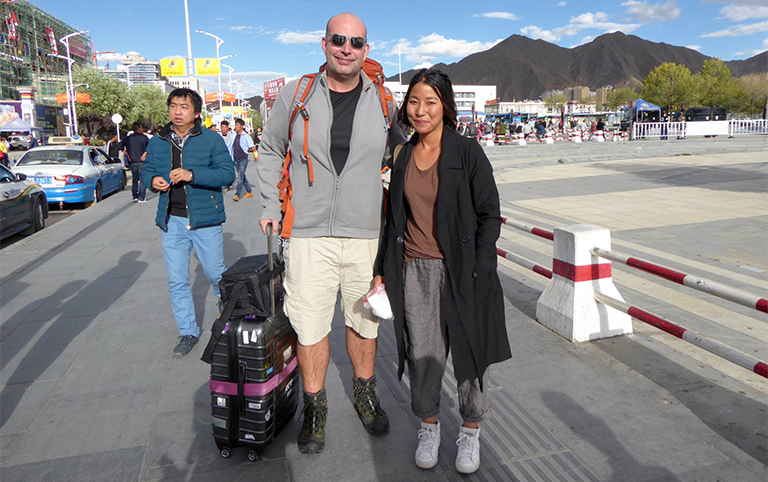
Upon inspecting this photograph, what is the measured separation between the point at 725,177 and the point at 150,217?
1479 cm

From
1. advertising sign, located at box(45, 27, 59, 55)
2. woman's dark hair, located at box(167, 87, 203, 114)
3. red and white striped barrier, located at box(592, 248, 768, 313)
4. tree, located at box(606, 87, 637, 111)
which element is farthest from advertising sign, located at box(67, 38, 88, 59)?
red and white striped barrier, located at box(592, 248, 768, 313)

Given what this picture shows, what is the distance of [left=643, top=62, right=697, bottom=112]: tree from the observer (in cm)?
6588

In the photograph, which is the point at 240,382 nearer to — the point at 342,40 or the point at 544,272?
the point at 342,40

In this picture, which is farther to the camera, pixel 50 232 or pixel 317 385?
pixel 50 232

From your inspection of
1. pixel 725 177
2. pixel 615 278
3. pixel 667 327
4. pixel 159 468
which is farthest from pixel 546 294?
pixel 725 177

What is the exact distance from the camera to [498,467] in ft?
8.59

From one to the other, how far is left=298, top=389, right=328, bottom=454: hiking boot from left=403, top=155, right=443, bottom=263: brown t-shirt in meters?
0.94

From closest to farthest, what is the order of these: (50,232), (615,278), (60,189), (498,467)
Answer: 1. (498,467)
2. (615,278)
3. (50,232)
4. (60,189)

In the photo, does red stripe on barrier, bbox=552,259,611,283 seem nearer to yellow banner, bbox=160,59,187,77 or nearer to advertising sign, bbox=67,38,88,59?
yellow banner, bbox=160,59,187,77

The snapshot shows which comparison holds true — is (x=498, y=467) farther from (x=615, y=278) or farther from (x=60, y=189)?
(x=60, y=189)

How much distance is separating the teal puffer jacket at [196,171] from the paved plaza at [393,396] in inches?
41.1

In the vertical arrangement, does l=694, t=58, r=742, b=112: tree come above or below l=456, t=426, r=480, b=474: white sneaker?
above

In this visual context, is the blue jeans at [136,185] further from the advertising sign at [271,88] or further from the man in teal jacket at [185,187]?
the advertising sign at [271,88]

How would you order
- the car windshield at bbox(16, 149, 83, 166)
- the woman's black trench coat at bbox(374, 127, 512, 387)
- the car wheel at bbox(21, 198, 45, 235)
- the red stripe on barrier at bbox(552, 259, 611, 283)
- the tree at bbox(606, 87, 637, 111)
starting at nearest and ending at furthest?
the woman's black trench coat at bbox(374, 127, 512, 387) < the red stripe on barrier at bbox(552, 259, 611, 283) < the car wheel at bbox(21, 198, 45, 235) < the car windshield at bbox(16, 149, 83, 166) < the tree at bbox(606, 87, 637, 111)
